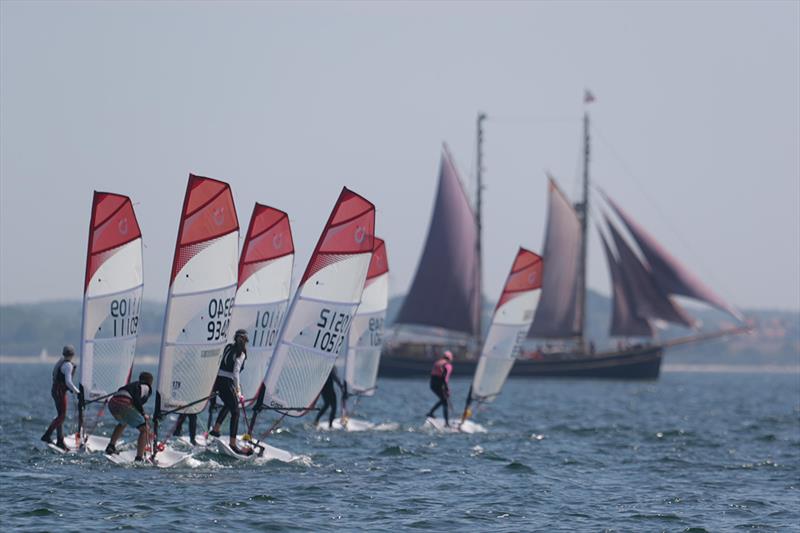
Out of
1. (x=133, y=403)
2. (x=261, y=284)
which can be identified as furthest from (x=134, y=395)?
(x=261, y=284)

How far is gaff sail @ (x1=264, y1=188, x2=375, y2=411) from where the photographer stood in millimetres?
24969

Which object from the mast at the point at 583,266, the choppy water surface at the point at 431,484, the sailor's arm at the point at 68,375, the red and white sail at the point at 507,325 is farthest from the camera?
the mast at the point at 583,266

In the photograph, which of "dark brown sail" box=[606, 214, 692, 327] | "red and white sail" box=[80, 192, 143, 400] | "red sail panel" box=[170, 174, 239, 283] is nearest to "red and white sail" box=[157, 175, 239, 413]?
"red sail panel" box=[170, 174, 239, 283]

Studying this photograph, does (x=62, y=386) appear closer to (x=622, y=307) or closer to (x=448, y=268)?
(x=448, y=268)

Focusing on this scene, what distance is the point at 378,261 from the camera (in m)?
37.5

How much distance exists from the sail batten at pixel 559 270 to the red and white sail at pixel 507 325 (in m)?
44.2

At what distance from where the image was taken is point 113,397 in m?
22.8

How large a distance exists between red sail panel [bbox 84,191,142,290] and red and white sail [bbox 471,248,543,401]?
14.4 metres

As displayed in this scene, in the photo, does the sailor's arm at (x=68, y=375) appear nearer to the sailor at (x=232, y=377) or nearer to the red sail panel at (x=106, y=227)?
the red sail panel at (x=106, y=227)

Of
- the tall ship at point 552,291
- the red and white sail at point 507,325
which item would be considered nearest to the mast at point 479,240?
the tall ship at point 552,291

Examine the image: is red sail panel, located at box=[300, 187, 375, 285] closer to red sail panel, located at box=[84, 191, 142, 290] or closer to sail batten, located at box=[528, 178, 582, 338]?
red sail panel, located at box=[84, 191, 142, 290]

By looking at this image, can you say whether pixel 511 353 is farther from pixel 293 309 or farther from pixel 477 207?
pixel 477 207

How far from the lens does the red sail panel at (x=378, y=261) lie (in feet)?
122

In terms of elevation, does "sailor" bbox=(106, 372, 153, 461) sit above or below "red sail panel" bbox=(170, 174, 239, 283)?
below
